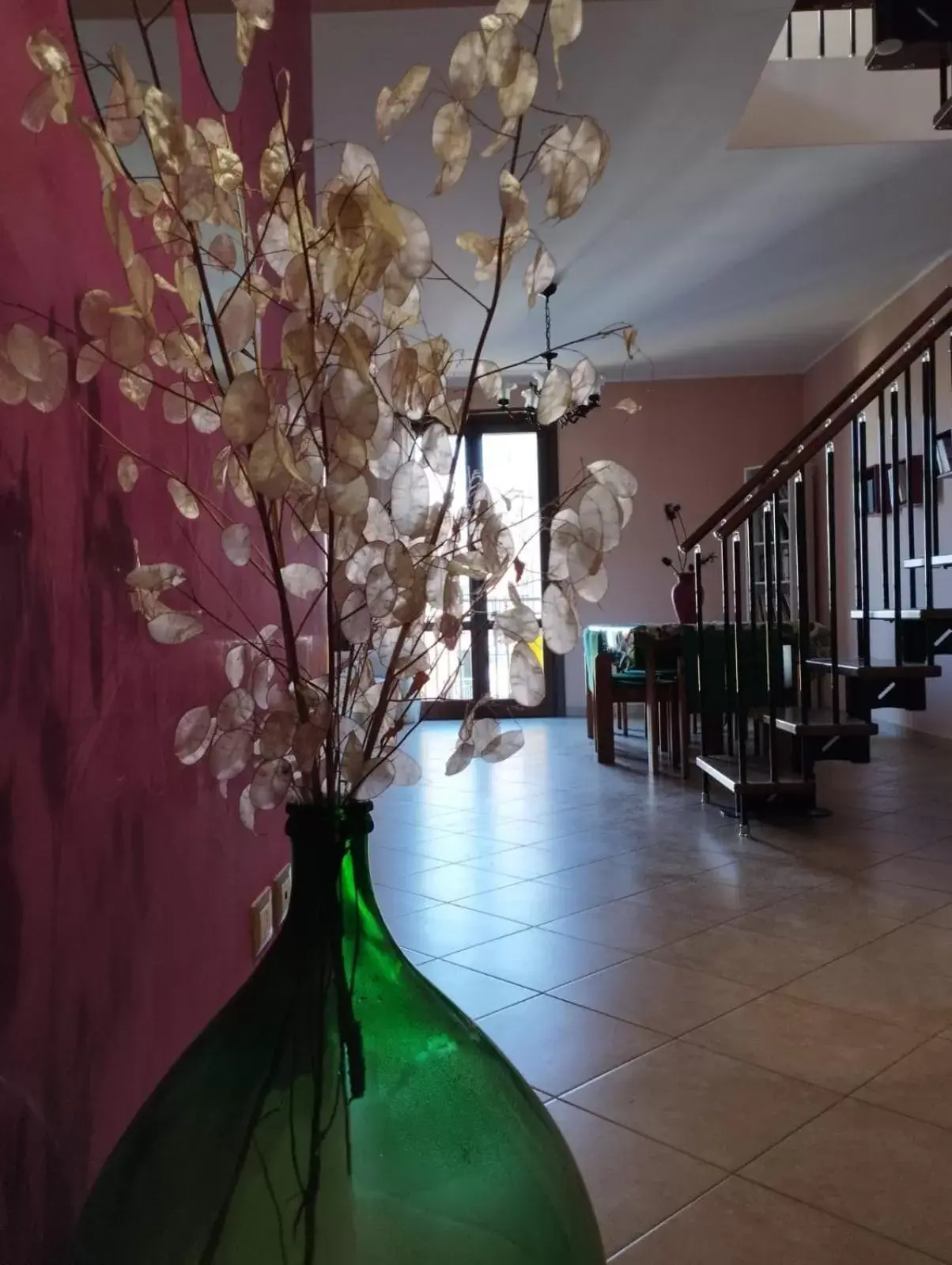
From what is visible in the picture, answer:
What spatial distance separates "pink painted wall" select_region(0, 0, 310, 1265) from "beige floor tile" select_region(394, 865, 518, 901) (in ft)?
6.74

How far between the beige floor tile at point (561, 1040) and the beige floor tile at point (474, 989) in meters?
0.04

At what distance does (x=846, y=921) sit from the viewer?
9.79 feet

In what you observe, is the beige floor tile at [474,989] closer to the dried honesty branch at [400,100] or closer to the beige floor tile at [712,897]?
the beige floor tile at [712,897]

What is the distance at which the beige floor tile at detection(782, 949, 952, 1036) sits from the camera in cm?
231

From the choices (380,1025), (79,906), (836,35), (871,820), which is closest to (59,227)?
(79,906)

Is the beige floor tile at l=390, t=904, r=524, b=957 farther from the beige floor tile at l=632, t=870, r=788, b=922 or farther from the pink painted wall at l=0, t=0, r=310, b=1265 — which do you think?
the pink painted wall at l=0, t=0, r=310, b=1265

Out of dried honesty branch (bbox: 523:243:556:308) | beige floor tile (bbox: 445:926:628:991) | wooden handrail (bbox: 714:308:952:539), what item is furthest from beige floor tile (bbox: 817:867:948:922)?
dried honesty branch (bbox: 523:243:556:308)

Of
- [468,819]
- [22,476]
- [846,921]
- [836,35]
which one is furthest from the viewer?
[836,35]

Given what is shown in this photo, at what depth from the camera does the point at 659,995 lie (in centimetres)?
246

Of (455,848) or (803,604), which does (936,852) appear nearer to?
(803,604)

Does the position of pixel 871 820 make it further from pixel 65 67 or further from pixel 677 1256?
pixel 65 67

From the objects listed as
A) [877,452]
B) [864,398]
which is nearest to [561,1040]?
[864,398]

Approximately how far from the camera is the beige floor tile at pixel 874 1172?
1.56 m

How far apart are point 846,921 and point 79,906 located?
248 cm
